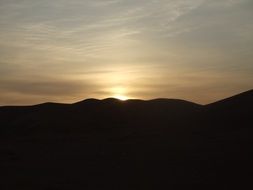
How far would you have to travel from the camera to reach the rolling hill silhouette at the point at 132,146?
13117mm

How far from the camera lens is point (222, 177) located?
12.9 m

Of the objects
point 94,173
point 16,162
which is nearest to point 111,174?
point 94,173

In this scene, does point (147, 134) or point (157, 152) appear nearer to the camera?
point (157, 152)

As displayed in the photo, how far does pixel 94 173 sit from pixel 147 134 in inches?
275

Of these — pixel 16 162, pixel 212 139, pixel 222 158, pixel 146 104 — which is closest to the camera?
pixel 222 158

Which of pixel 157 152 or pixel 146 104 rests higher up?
pixel 146 104

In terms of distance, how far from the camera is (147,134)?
20.9 m

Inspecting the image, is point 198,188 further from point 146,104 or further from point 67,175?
point 146,104

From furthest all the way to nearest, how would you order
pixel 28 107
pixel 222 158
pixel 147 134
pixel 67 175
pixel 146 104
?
pixel 28 107
pixel 146 104
pixel 147 134
pixel 222 158
pixel 67 175

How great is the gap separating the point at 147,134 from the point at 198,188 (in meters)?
9.06

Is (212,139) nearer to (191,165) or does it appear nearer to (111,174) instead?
(191,165)

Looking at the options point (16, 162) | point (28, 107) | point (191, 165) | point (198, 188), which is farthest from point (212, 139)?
point (28, 107)

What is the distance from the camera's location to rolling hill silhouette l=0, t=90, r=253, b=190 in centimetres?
1312

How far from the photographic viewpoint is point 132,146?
1819 cm
